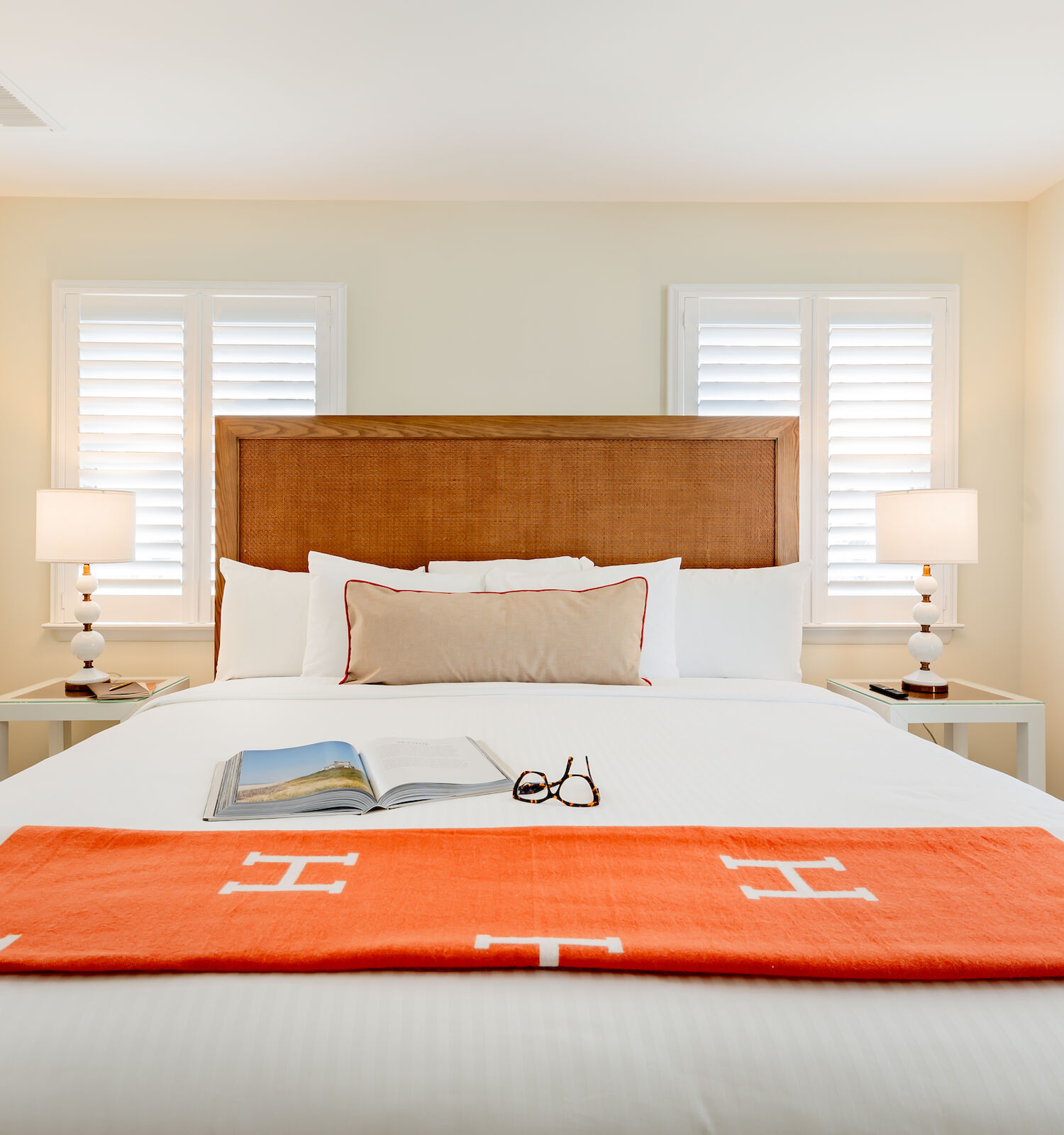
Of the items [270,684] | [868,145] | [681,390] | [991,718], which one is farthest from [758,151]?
[270,684]

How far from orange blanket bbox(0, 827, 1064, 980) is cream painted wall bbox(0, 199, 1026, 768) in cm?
220

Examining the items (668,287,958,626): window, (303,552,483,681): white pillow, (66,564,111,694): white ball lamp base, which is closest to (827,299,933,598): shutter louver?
(668,287,958,626): window

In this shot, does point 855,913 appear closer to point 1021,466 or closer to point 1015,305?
point 1021,466

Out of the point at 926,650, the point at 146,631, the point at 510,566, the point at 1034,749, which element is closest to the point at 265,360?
the point at 146,631

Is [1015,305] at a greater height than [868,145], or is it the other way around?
[868,145]

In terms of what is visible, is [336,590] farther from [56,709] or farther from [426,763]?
[426,763]

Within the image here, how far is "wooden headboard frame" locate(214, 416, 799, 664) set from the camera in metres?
2.96

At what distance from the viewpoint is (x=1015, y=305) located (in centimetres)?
315

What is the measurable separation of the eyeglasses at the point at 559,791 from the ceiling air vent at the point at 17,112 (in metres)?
2.47

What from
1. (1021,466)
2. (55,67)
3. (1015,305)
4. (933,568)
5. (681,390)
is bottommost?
(933,568)

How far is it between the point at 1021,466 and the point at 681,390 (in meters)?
1.35

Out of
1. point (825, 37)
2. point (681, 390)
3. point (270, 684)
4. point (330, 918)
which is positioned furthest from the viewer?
point (681, 390)

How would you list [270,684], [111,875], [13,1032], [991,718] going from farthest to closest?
1. [991,718]
2. [270,684]
3. [111,875]
4. [13,1032]

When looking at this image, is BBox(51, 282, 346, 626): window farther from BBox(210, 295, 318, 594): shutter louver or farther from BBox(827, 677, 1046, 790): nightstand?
BBox(827, 677, 1046, 790): nightstand
